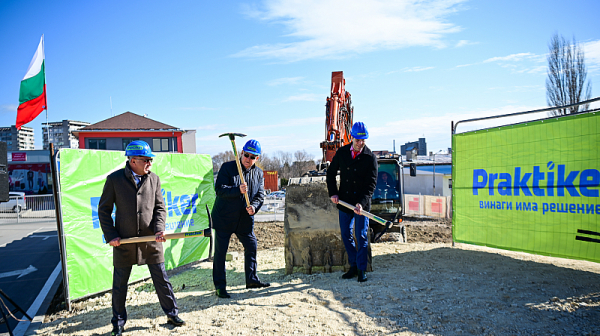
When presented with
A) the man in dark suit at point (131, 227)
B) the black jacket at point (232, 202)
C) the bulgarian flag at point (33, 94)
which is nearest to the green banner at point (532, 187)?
the black jacket at point (232, 202)

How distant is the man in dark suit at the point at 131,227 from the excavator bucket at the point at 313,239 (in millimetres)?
2143

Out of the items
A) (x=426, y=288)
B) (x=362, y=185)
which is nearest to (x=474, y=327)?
(x=426, y=288)

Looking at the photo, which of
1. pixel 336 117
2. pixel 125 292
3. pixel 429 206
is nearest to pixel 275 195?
pixel 429 206

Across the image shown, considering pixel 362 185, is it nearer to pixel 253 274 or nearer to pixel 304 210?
pixel 304 210

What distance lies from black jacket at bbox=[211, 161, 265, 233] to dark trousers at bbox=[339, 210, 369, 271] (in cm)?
122

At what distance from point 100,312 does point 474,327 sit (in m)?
4.26

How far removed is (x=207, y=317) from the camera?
4262 millimetres

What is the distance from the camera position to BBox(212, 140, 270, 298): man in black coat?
4.98 meters

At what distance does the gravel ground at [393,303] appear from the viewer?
3.72 meters

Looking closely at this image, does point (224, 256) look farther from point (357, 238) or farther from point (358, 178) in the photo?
point (358, 178)

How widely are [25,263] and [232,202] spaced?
685cm

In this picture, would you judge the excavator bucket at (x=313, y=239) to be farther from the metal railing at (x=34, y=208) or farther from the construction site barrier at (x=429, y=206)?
the metal railing at (x=34, y=208)

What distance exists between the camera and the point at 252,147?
5051mm

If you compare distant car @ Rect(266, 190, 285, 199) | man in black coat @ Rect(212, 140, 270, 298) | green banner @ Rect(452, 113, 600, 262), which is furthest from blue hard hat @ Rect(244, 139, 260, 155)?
distant car @ Rect(266, 190, 285, 199)
